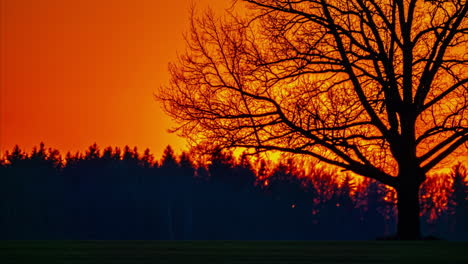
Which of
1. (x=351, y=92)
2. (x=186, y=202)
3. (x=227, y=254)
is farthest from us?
(x=186, y=202)

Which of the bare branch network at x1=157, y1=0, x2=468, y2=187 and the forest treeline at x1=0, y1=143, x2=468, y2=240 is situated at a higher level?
the forest treeline at x1=0, y1=143, x2=468, y2=240

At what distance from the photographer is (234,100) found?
21.3m

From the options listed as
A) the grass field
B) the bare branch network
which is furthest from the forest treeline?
the grass field

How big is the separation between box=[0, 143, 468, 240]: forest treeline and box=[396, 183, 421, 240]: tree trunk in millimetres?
122486

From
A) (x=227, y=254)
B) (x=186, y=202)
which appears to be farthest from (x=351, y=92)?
(x=186, y=202)

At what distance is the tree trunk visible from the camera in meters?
20.5

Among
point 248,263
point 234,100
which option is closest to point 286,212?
point 234,100

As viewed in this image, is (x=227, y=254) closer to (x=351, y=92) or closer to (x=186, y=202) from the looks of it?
(x=351, y=92)

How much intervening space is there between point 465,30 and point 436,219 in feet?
475

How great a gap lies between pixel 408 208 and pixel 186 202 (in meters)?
145

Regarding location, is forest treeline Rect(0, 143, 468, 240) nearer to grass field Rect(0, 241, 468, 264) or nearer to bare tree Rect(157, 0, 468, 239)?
bare tree Rect(157, 0, 468, 239)

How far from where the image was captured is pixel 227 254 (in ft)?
37.7

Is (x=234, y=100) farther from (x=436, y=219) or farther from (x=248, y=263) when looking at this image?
(x=436, y=219)

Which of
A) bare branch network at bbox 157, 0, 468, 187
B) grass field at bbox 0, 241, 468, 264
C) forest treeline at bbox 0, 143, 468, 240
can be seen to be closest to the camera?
grass field at bbox 0, 241, 468, 264
